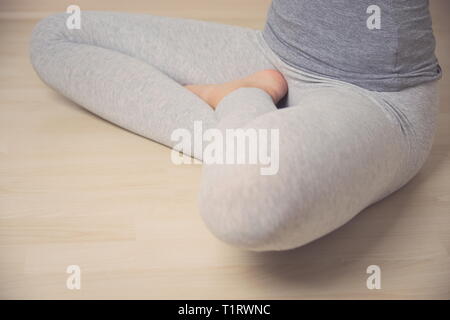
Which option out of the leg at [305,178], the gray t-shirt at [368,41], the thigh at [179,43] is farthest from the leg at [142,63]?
the leg at [305,178]

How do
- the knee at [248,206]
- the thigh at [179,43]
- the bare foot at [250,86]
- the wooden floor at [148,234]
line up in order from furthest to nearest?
the thigh at [179,43] < the bare foot at [250,86] < the wooden floor at [148,234] < the knee at [248,206]

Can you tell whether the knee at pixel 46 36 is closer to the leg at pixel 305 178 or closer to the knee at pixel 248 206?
the leg at pixel 305 178

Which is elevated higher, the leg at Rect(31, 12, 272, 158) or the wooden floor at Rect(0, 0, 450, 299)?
the leg at Rect(31, 12, 272, 158)

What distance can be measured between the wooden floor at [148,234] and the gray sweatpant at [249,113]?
0.22 feet

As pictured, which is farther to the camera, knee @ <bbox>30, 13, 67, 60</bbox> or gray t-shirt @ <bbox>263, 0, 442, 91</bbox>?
knee @ <bbox>30, 13, 67, 60</bbox>

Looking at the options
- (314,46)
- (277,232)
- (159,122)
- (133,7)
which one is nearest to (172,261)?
(277,232)

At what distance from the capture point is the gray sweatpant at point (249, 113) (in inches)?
36.1

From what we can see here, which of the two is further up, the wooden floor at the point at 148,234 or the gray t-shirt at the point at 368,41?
the gray t-shirt at the point at 368,41

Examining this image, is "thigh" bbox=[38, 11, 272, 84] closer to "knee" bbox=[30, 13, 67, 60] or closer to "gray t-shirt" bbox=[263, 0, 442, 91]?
"knee" bbox=[30, 13, 67, 60]

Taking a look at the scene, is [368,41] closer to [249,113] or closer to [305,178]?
[249,113]

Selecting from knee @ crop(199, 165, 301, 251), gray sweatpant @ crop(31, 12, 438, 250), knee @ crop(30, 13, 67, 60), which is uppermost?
knee @ crop(30, 13, 67, 60)

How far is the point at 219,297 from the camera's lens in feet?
3.33

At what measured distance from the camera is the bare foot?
1.25 meters

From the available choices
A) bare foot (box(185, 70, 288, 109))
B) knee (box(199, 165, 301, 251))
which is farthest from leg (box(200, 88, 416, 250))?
bare foot (box(185, 70, 288, 109))
